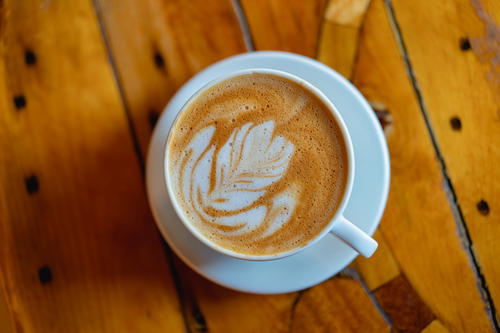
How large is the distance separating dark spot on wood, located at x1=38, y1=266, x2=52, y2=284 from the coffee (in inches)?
18.7

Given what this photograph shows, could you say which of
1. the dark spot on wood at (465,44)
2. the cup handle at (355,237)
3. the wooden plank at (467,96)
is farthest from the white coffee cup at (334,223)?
the dark spot on wood at (465,44)

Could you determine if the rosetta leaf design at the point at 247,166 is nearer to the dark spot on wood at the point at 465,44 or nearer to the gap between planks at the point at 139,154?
the gap between planks at the point at 139,154

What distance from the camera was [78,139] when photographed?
3.54 feet

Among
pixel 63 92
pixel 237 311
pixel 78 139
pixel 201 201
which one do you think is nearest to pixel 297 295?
pixel 237 311

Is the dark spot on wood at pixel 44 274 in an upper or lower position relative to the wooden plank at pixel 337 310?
upper

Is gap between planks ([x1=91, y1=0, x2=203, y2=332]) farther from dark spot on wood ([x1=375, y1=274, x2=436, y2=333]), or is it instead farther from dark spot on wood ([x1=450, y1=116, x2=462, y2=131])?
dark spot on wood ([x1=450, y1=116, x2=462, y2=131])

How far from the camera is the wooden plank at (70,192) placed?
1.06m

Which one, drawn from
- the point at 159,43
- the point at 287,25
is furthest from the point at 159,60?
the point at 287,25

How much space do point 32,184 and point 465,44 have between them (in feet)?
3.72

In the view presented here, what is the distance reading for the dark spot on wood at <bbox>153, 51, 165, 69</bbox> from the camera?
42.8 inches

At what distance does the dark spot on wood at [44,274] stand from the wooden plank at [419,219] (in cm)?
83

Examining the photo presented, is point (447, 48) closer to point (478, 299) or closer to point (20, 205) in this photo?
point (478, 299)

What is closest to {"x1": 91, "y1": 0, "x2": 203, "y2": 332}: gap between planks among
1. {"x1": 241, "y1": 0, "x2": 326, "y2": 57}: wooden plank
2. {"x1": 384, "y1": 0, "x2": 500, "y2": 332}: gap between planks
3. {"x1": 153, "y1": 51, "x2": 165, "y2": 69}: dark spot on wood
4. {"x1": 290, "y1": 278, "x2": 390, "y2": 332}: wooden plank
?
{"x1": 153, "y1": 51, "x2": 165, "y2": 69}: dark spot on wood

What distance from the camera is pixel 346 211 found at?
0.91 metres
